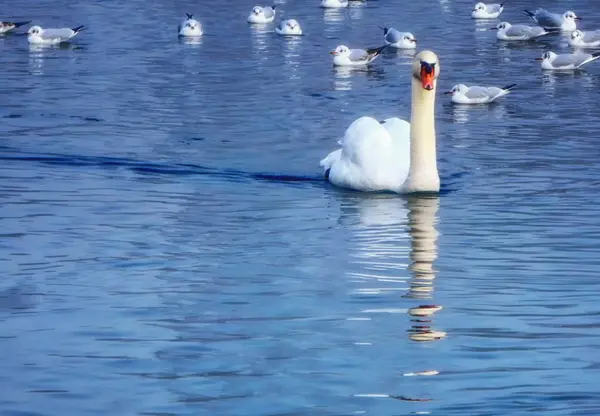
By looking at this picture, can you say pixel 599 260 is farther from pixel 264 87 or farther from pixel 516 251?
pixel 264 87

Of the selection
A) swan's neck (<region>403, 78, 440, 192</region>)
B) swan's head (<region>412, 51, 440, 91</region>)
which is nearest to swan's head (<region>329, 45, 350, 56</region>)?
swan's head (<region>412, 51, 440, 91</region>)

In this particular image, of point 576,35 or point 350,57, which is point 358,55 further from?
point 576,35

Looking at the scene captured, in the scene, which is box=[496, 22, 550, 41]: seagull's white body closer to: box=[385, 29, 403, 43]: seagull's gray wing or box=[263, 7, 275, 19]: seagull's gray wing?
box=[385, 29, 403, 43]: seagull's gray wing

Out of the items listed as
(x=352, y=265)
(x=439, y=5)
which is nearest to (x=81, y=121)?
(x=352, y=265)

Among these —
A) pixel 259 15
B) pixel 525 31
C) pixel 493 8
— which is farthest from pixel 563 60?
pixel 259 15

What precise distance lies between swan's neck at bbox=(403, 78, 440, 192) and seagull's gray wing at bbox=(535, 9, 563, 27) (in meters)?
22.8

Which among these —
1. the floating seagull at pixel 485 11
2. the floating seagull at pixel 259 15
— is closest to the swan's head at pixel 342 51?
the floating seagull at pixel 259 15

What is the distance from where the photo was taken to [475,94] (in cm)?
2556

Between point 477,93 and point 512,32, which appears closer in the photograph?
point 477,93

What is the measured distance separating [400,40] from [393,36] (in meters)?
0.24

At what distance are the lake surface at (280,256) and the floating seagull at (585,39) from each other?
7.17 meters

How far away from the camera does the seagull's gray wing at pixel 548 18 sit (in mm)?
39719

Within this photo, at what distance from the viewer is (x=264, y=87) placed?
27641 millimetres

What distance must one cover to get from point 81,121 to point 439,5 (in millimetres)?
25891
